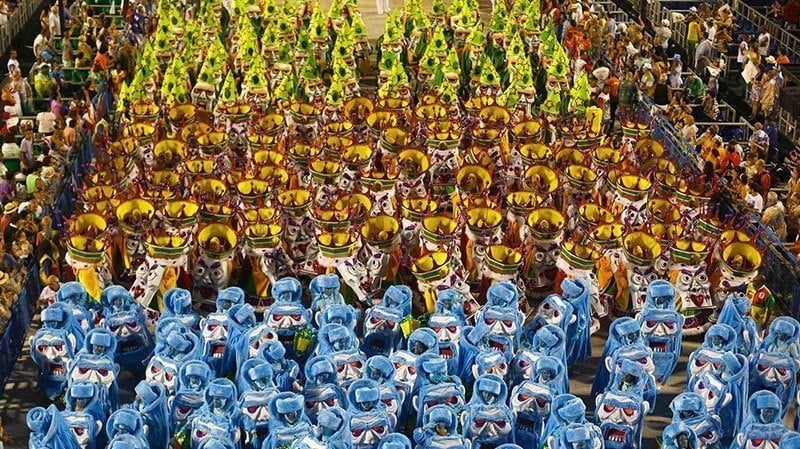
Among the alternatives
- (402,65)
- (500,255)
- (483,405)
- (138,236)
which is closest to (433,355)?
(483,405)

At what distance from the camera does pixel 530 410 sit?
2470 cm

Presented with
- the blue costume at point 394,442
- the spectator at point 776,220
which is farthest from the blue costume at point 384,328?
the spectator at point 776,220

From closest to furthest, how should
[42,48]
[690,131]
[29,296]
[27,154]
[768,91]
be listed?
[29,296]
[27,154]
[690,131]
[768,91]
[42,48]

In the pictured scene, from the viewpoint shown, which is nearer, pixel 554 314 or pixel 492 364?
pixel 492 364

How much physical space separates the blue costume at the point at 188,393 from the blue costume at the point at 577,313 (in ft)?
17.8

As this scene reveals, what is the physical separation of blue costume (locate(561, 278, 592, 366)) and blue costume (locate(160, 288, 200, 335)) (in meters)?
5.14

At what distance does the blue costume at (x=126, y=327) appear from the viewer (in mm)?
26625

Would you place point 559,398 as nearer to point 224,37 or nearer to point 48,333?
point 48,333

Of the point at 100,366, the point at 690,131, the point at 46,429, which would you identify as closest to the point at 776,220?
the point at 690,131

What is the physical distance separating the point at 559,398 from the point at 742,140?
→ 44.4 feet

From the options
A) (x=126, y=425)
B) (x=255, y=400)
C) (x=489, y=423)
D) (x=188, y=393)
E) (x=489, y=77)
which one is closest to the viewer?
(x=126, y=425)

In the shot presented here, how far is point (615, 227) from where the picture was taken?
2897 centimetres

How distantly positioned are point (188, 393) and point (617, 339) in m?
5.80

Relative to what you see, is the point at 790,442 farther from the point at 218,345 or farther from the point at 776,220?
the point at 776,220
